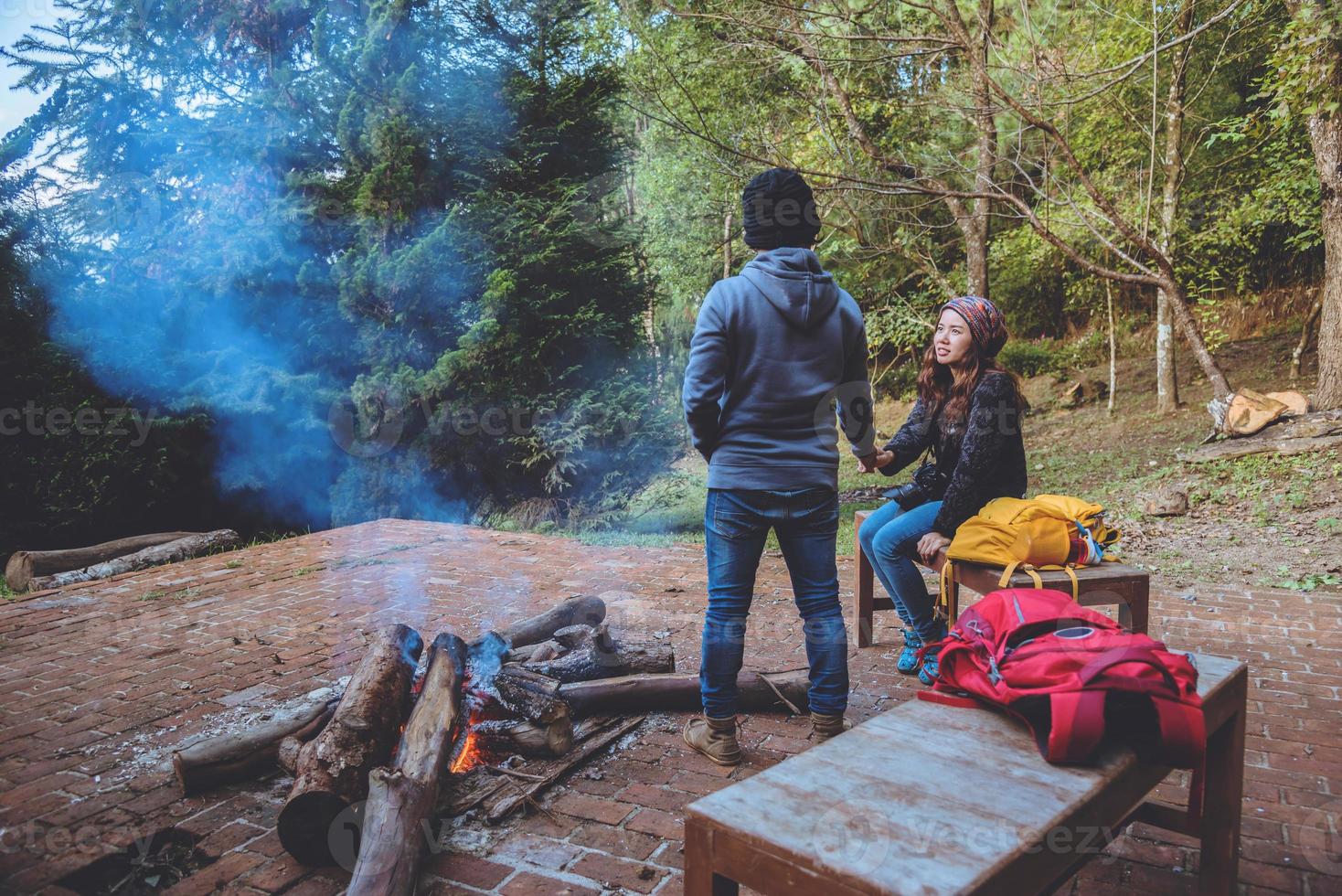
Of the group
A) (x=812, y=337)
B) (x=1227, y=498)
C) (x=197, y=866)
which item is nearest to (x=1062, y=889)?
(x=812, y=337)

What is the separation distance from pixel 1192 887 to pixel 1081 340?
1554cm

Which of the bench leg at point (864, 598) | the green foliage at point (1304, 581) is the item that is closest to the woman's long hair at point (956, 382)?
the bench leg at point (864, 598)

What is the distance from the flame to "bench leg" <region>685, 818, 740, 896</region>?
5.28ft

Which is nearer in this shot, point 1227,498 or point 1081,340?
point 1227,498

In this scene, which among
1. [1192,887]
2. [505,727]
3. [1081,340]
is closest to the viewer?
[1192,887]

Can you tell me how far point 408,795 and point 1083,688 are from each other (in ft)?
5.97

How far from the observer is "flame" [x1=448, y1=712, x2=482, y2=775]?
2732mm

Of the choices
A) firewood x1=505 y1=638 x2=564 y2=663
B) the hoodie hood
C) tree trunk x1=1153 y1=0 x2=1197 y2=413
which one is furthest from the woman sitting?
tree trunk x1=1153 y1=0 x2=1197 y2=413

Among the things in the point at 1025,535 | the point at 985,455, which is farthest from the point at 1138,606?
the point at 985,455

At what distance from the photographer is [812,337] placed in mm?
2605

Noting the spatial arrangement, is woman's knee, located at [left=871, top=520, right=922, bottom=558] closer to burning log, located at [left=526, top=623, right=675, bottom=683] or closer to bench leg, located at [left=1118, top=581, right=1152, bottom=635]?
bench leg, located at [left=1118, top=581, right=1152, bottom=635]

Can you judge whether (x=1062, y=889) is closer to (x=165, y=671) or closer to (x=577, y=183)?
(x=165, y=671)

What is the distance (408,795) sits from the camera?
2.24m

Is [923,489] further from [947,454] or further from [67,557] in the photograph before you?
[67,557]
